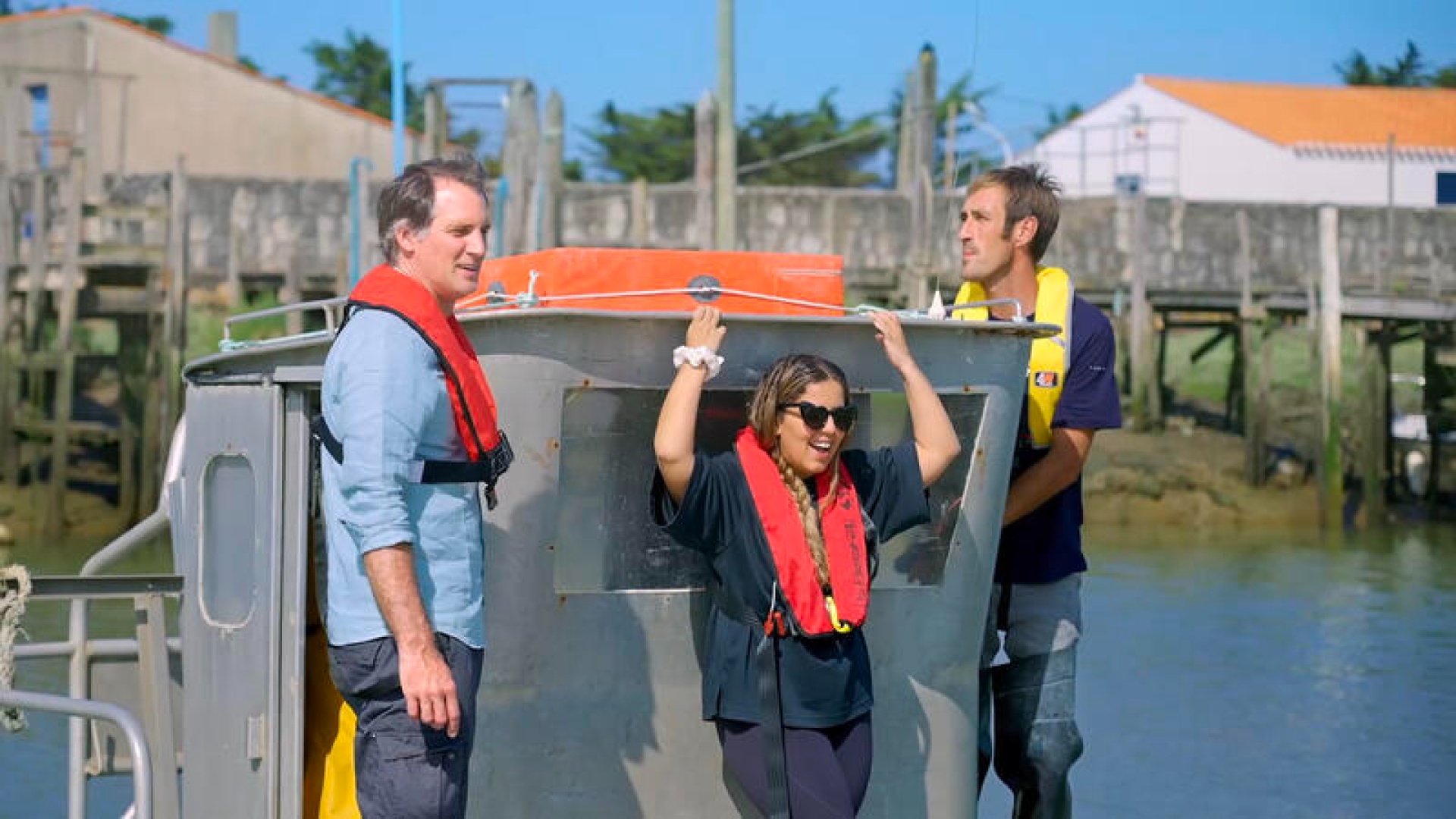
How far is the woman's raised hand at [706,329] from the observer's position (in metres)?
4.65

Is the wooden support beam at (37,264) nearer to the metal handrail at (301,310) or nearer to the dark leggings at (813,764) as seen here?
the metal handrail at (301,310)

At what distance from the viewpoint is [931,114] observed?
28.2 meters

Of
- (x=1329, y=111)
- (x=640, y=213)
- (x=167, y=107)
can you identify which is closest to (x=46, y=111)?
(x=167, y=107)

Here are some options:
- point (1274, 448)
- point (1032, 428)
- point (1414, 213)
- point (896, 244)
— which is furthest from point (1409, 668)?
point (1414, 213)

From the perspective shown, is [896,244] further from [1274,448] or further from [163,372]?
[163,372]

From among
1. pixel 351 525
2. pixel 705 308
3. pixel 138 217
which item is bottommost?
pixel 351 525

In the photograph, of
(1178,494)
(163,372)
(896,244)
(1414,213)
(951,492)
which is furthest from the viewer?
(1414,213)

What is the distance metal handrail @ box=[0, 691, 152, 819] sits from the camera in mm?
4176

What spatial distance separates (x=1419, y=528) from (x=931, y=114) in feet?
27.6

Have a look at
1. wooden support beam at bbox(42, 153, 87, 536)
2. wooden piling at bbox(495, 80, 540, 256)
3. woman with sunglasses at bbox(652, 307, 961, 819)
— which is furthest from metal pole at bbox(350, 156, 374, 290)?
woman with sunglasses at bbox(652, 307, 961, 819)

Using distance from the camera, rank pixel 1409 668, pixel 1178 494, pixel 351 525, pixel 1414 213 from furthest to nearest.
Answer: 1. pixel 1414 213
2. pixel 1178 494
3. pixel 1409 668
4. pixel 351 525

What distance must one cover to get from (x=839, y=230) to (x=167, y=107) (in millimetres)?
16916

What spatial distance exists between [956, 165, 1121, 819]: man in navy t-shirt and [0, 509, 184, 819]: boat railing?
2.23 m

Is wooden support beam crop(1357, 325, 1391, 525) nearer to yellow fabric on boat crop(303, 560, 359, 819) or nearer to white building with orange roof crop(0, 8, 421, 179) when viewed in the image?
white building with orange roof crop(0, 8, 421, 179)
